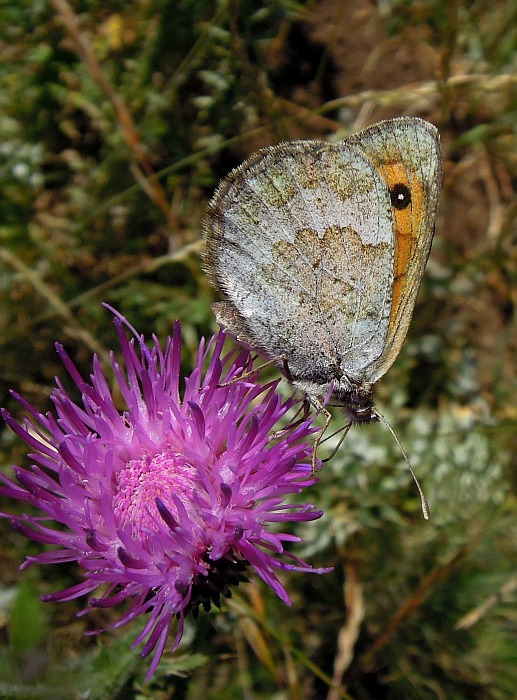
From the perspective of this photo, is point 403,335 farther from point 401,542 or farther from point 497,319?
point 497,319

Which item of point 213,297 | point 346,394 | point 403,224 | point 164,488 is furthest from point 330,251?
point 213,297

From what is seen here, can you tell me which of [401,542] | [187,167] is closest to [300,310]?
[401,542]

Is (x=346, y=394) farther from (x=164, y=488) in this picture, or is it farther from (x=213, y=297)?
(x=213, y=297)

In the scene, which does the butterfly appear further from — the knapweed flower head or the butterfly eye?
the knapweed flower head

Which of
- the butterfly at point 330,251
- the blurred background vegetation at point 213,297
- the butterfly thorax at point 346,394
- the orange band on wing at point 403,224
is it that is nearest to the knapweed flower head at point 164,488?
the butterfly thorax at point 346,394

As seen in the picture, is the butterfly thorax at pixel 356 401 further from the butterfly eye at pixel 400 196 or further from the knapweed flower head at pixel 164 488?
the butterfly eye at pixel 400 196

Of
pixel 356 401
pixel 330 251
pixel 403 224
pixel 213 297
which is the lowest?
pixel 213 297

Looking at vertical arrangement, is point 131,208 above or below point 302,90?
below
